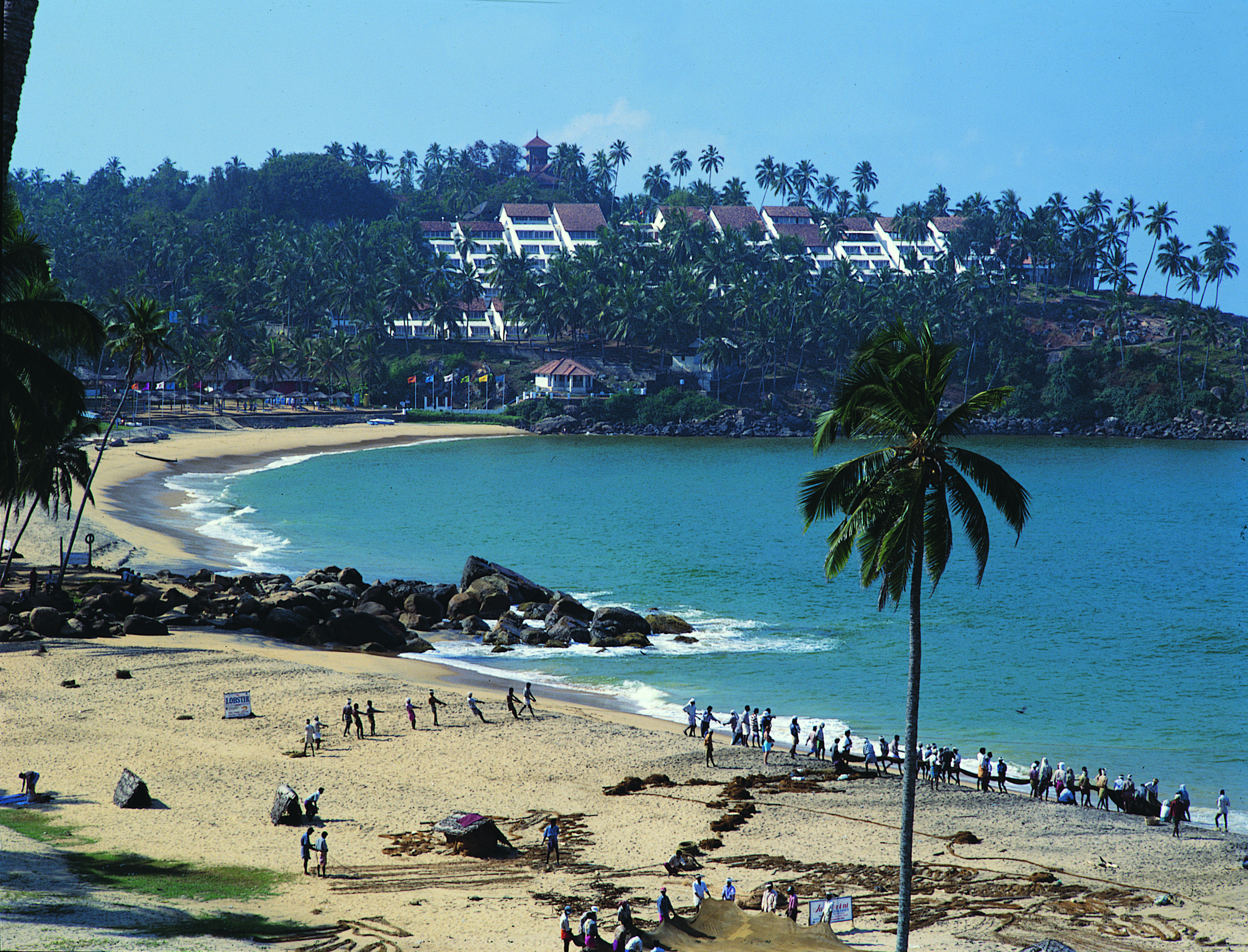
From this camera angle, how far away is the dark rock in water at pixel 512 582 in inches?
2030

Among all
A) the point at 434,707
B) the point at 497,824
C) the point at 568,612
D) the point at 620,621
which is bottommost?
the point at 497,824

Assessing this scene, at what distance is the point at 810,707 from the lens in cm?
3731

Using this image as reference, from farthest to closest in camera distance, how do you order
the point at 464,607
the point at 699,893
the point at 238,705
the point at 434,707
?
the point at 464,607 < the point at 434,707 < the point at 238,705 < the point at 699,893

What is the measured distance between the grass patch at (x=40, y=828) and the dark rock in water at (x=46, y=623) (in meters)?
16.9

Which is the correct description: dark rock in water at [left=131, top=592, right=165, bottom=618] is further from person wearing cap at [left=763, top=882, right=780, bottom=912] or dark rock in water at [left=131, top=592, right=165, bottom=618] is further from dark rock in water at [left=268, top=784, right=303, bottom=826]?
person wearing cap at [left=763, top=882, right=780, bottom=912]

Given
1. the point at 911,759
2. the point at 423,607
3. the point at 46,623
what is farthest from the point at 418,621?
the point at 911,759

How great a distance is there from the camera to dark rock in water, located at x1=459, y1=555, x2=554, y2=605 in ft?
169

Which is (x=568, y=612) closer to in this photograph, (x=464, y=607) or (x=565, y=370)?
(x=464, y=607)

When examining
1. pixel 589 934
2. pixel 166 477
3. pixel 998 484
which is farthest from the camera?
pixel 166 477

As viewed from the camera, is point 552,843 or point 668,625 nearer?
point 552,843

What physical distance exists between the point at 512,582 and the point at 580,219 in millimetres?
154811

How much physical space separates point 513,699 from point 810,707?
1094cm

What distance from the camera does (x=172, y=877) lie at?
20828 millimetres

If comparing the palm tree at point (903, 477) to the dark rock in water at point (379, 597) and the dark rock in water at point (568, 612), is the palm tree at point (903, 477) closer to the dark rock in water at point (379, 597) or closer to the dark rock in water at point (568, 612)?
the dark rock in water at point (568, 612)
